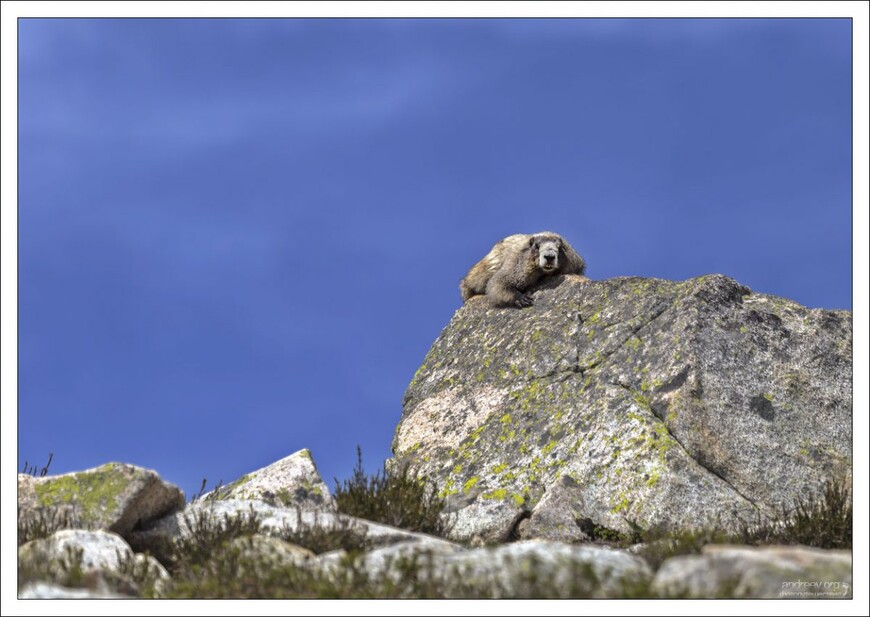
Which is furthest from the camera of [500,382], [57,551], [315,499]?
[500,382]

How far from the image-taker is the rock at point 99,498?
31.6ft

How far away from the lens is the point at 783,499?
11.5 metres

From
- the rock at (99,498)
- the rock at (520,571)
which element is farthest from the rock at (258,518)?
the rock at (520,571)

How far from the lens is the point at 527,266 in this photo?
53.8 feet

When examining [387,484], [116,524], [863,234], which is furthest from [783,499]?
[116,524]

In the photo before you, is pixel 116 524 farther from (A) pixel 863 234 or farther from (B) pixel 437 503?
(A) pixel 863 234

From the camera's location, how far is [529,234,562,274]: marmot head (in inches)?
634

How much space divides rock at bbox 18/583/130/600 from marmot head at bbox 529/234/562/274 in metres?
9.85

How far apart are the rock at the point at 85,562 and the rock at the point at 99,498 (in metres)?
0.73

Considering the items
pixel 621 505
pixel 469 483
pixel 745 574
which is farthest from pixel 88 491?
pixel 745 574

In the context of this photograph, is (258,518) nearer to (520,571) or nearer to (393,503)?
(393,503)

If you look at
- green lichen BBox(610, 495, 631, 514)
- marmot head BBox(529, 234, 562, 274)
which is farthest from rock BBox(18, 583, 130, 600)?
marmot head BBox(529, 234, 562, 274)

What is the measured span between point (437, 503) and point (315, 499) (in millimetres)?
1352

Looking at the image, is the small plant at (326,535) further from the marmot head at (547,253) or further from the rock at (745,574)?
the marmot head at (547,253)
